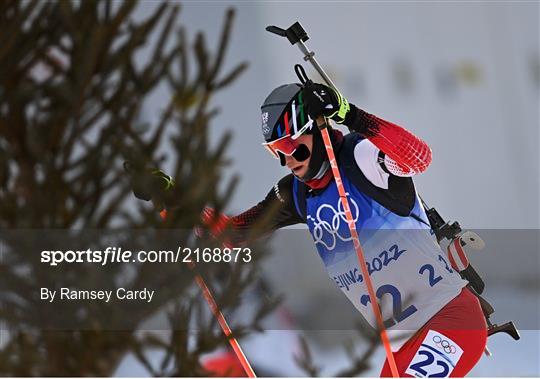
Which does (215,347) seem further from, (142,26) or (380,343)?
(142,26)

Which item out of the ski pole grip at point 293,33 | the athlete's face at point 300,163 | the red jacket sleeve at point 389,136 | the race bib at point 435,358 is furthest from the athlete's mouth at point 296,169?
the race bib at point 435,358

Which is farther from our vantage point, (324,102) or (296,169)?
(296,169)

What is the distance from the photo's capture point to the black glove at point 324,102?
2.51 m

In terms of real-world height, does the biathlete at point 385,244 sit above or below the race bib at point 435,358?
above

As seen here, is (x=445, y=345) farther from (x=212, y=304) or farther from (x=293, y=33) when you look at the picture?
(x=293, y=33)

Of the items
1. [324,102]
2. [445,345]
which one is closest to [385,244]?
[445,345]

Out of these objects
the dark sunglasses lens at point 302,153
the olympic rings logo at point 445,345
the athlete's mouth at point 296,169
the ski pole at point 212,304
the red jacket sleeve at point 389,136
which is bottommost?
the olympic rings logo at point 445,345

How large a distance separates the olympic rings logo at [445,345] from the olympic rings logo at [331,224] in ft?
1.47

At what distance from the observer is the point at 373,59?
4445 millimetres

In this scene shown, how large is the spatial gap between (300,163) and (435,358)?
805 millimetres

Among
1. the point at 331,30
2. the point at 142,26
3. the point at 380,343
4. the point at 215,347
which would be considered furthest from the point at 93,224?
the point at 331,30

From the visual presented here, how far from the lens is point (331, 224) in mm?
2738

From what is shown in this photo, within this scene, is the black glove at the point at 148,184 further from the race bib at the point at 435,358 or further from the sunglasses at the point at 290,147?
the race bib at the point at 435,358

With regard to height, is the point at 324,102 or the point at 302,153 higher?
the point at 324,102
